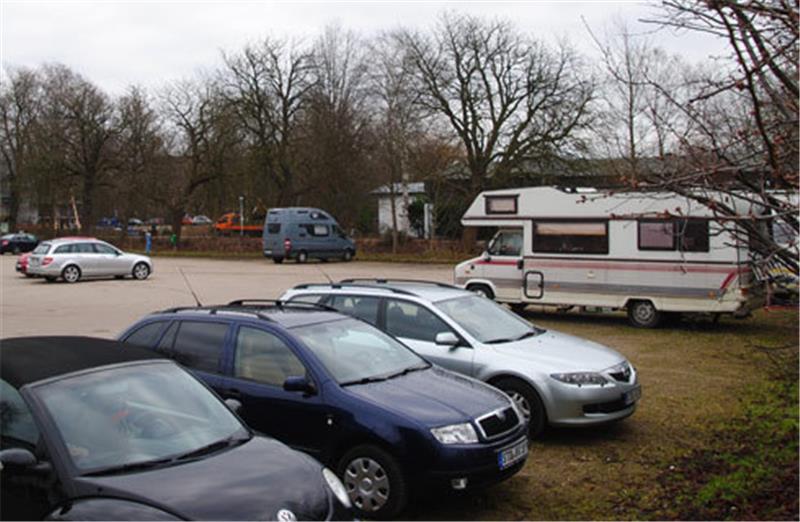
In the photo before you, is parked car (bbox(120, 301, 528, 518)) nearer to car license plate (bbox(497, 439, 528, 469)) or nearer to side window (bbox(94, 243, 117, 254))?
car license plate (bbox(497, 439, 528, 469))

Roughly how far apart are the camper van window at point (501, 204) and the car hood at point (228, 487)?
14.4m

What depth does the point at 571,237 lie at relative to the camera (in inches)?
703

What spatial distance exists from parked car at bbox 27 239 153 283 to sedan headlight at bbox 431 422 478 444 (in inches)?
1018

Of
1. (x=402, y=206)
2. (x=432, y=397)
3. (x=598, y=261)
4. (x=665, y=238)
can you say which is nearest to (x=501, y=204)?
(x=598, y=261)

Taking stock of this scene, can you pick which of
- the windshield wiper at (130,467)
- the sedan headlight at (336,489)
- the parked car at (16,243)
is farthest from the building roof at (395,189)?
the windshield wiper at (130,467)

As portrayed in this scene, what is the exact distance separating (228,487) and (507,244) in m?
15.1

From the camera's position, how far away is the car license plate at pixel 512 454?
6117 mm

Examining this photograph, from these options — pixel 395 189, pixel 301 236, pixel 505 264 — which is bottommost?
pixel 505 264

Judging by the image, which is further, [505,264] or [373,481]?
[505,264]

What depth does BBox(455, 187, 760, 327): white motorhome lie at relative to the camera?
16.1m

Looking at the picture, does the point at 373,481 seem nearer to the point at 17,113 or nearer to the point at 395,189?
the point at 395,189

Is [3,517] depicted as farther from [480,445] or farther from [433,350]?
[433,350]

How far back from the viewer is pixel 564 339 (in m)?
9.34

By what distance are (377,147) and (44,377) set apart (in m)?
41.3
